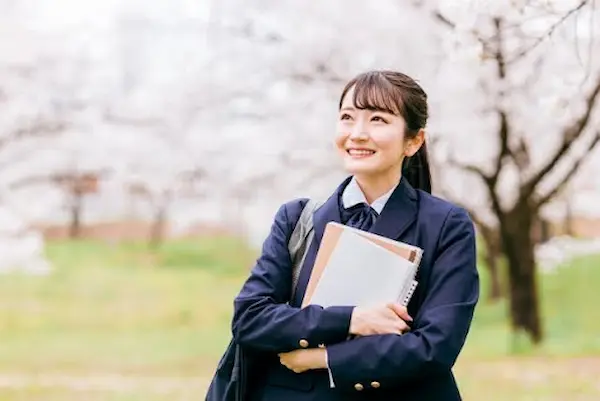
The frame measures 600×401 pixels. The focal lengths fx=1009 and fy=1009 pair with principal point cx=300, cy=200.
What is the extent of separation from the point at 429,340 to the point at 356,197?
9.1 inches

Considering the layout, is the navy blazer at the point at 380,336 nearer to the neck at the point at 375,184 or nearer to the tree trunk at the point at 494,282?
the neck at the point at 375,184

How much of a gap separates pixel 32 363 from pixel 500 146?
8.99 ft

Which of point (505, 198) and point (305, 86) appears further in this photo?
point (505, 198)

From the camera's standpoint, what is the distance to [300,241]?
1.36m

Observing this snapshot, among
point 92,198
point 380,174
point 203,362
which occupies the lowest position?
point 203,362

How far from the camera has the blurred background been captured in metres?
5.15

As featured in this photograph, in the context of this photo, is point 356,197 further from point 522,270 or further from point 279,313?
point 522,270

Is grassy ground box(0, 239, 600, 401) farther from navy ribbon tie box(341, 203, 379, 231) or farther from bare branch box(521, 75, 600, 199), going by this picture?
navy ribbon tie box(341, 203, 379, 231)

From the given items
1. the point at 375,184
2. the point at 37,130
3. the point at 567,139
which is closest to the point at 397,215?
the point at 375,184

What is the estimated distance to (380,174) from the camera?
52.8 inches

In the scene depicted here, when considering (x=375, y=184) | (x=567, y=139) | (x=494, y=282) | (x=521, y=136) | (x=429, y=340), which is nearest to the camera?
(x=429, y=340)

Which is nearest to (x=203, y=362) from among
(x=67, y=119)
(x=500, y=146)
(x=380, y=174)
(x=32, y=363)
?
(x=32, y=363)

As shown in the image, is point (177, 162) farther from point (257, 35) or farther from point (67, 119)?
point (257, 35)

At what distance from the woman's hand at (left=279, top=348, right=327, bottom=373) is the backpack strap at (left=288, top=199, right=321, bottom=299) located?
97 mm
